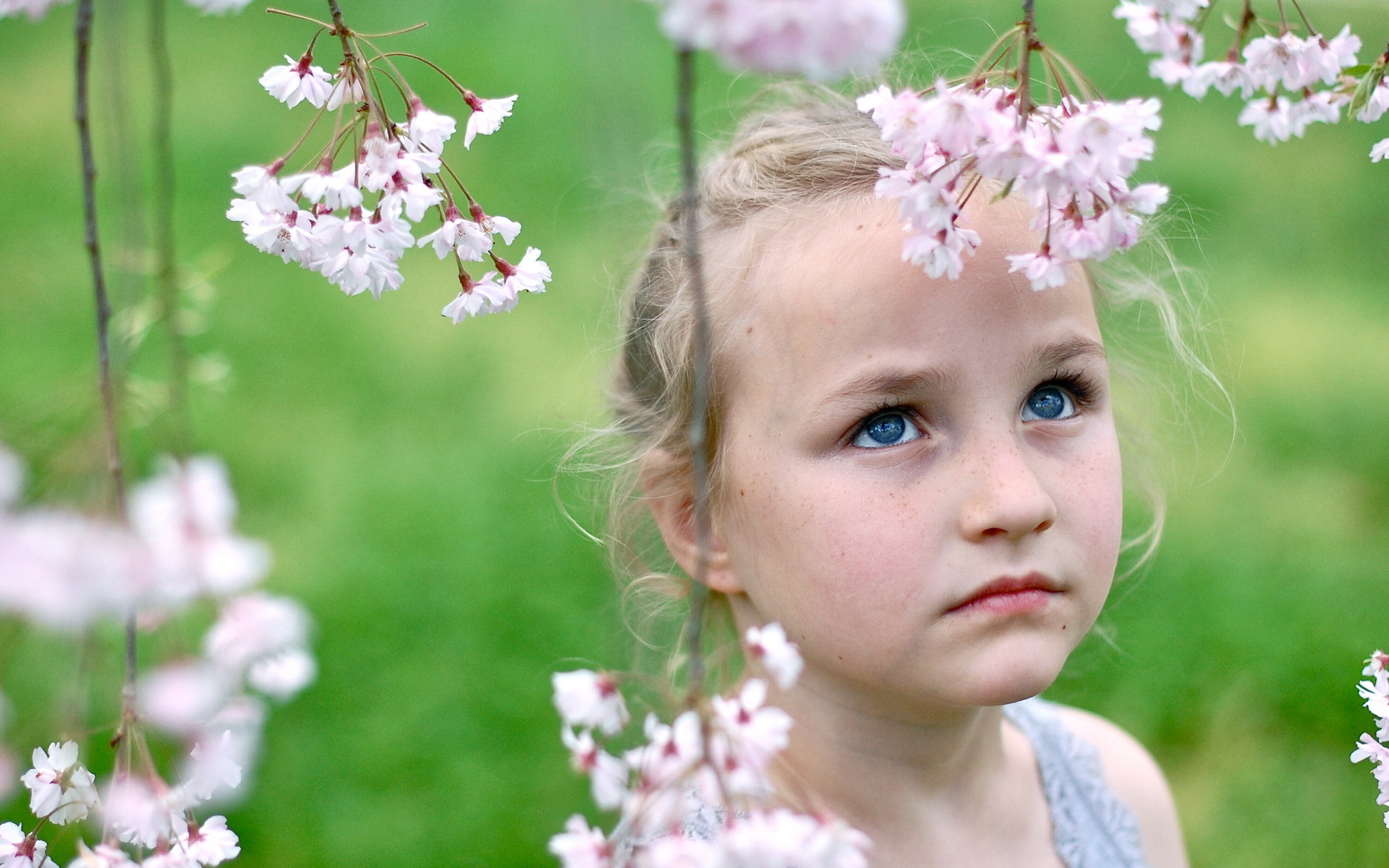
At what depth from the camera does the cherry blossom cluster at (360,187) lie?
75 centimetres

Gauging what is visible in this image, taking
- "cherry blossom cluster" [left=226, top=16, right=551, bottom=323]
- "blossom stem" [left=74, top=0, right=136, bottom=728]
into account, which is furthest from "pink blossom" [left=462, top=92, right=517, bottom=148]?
"blossom stem" [left=74, top=0, right=136, bottom=728]

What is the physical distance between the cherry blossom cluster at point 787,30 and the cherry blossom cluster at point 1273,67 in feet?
1.52

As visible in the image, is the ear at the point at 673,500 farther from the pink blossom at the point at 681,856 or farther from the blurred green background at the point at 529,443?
the pink blossom at the point at 681,856

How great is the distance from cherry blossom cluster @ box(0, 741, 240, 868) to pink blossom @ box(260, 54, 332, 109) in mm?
413

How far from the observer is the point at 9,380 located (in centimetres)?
277

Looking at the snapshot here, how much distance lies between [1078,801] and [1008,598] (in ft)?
1.83

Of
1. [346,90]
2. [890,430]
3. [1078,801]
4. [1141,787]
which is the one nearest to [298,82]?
[346,90]

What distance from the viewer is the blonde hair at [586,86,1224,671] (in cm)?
111

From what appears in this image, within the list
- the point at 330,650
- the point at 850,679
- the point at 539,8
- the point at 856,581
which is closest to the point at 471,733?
the point at 330,650

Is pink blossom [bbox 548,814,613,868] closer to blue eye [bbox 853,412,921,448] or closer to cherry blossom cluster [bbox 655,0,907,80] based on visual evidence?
cherry blossom cluster [bbox 655,0,907,80]

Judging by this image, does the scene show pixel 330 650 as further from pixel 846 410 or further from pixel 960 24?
pixel 960 24

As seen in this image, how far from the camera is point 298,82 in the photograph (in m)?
0.80

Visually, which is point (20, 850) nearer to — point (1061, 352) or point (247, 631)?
point (247, 631)

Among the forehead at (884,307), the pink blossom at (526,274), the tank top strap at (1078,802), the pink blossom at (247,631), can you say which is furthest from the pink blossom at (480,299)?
the tank top strap at (1078,802)
